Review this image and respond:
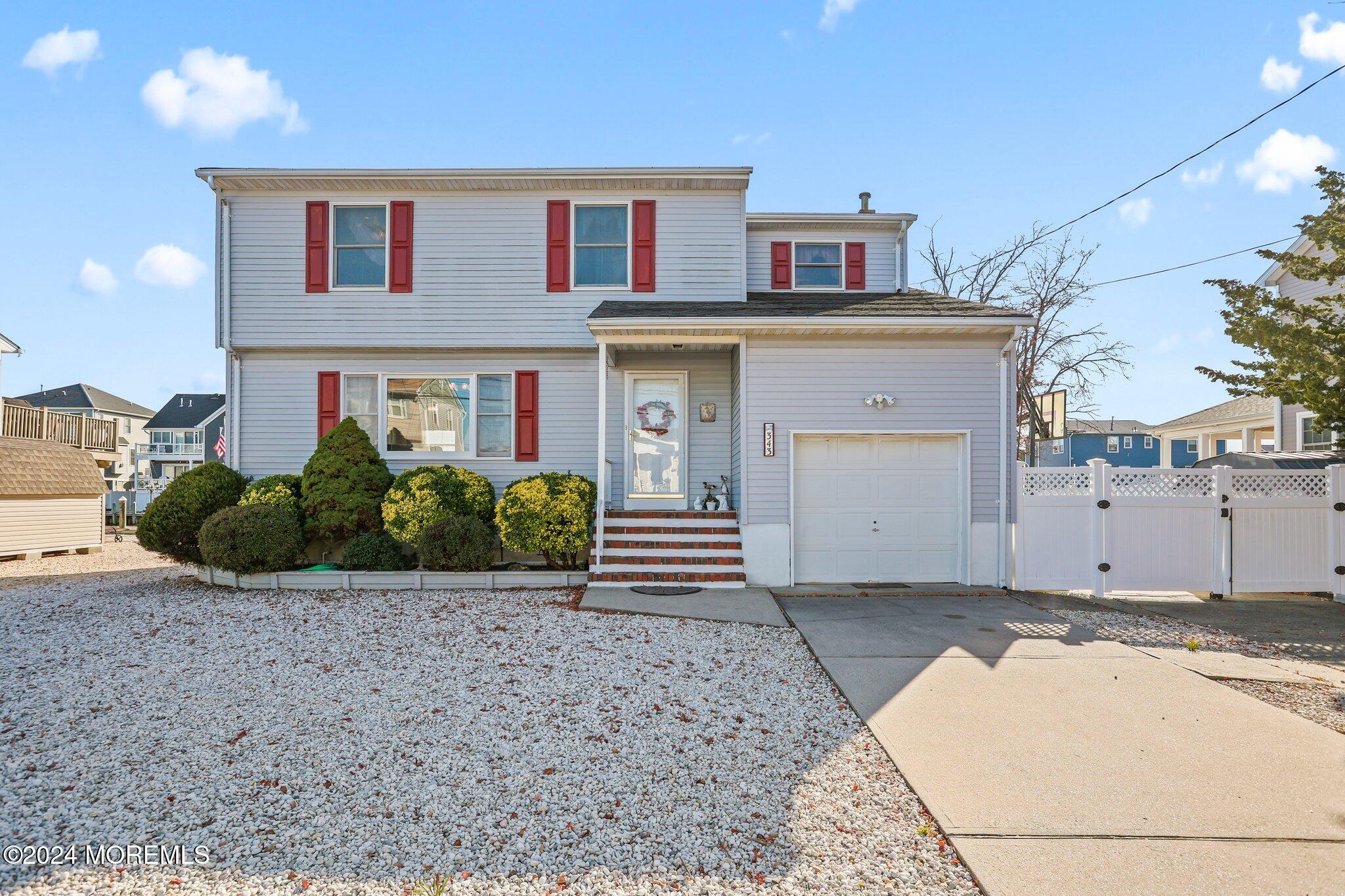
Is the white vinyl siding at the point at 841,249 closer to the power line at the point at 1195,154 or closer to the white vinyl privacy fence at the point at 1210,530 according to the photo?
the power line at the point at 1195,154

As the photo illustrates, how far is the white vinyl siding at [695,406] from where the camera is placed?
33.7 ft

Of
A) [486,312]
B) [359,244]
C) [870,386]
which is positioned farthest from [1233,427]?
[359,244]

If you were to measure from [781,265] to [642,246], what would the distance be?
3128 mm

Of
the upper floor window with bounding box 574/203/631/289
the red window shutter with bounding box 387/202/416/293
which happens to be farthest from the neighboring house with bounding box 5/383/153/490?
the upper floor window with bounding box 574/203/631/289

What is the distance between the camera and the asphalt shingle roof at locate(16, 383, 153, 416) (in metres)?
37.1

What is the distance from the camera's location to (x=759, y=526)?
344 inches

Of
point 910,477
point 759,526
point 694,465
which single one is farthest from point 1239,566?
point 694,465

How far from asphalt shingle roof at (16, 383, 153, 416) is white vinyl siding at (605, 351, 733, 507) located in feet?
135

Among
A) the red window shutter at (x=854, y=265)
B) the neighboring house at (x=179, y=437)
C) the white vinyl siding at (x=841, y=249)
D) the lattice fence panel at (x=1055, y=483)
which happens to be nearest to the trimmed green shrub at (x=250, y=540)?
the white vinyl siding at (x=841, y=249)

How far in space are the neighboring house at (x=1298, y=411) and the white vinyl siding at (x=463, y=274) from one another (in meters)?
12.0

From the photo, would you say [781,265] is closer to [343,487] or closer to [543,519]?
[543,519]

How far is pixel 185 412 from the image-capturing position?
42.0 m

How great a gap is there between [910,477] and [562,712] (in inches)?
245

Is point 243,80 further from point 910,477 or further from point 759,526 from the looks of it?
point 910,477
